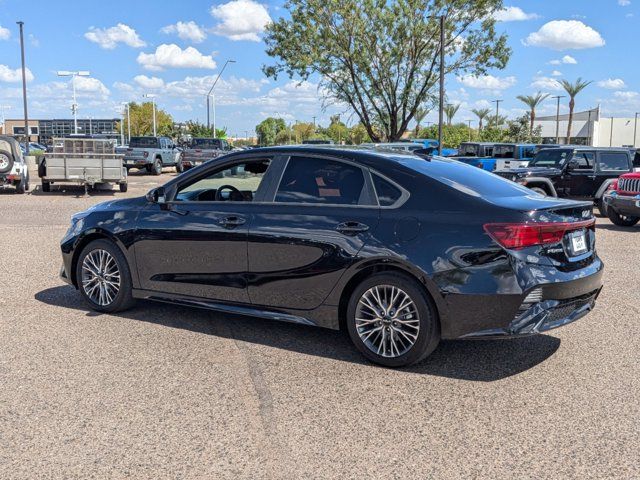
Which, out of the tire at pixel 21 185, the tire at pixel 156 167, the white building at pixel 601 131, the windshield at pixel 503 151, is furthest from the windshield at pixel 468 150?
the white building at pixel 601 131

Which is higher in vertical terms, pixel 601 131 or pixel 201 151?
pixel 601 131

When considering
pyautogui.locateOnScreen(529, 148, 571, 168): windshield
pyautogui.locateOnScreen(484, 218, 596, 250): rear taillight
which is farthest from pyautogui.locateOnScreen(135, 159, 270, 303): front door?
pyautogui.locateOnScreen(529, 148, 571, 168): windshield

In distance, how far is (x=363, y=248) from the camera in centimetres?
471

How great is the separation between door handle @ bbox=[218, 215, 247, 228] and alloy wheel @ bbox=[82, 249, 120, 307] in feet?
4.29

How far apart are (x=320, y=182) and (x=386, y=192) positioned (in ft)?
1.95

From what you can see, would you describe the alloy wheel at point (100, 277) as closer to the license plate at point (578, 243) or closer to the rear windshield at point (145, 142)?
the license plate at point (578, 243)

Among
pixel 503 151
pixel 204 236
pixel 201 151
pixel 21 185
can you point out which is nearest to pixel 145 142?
pixel 201 151

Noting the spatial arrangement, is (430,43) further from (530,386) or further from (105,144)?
(530,386)

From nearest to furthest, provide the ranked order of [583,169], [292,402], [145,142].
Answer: [292,402], [583,169], [145,142]

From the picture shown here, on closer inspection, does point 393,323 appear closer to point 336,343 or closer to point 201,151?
point 336,343

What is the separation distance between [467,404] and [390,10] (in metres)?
30.0

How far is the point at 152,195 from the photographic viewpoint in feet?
19.2

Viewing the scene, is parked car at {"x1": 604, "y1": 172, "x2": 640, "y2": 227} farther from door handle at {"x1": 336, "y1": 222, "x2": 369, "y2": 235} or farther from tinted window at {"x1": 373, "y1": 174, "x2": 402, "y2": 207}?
door handle at {"x1": 336, "y1": 222, "x2": 369, "y2": 235}

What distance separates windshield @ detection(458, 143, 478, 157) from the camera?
27.2m
